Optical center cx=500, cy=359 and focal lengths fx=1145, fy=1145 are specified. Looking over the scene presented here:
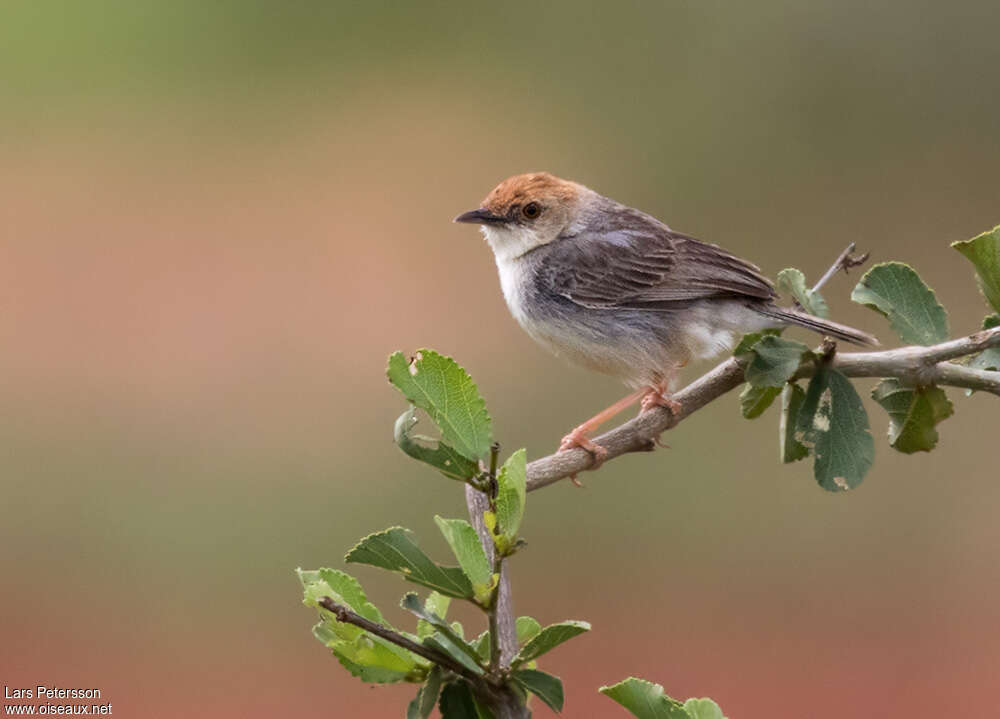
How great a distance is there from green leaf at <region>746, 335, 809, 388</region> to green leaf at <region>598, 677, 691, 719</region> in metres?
0.52

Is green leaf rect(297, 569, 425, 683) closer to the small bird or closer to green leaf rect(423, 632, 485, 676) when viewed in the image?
green leaf rect(423, 632, 485, 676)

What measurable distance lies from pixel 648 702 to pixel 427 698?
26 centimetres

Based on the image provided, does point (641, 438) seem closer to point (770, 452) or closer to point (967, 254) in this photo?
point (967, 254)

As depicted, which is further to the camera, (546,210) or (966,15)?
(966,15)

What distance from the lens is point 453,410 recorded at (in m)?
1.32

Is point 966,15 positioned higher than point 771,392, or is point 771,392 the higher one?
point 966,15

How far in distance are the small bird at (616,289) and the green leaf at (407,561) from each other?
7.31 ft

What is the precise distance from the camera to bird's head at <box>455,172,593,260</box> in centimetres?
408

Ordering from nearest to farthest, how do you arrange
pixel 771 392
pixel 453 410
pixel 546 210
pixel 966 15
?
pixel 453 410 < pixel 771 392 < pixel 546 210 < pixel 966 15

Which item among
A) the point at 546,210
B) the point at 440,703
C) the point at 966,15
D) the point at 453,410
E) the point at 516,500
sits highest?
the point at 966,15

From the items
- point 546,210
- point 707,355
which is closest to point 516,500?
point 707,355

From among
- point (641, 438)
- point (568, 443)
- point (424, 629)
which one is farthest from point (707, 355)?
point (424, 629)

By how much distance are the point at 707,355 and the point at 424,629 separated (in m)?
2.56

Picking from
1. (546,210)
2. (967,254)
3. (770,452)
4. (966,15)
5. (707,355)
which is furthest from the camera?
(966,15)
